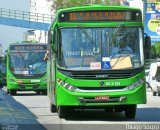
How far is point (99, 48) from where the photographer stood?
17312 millimetres

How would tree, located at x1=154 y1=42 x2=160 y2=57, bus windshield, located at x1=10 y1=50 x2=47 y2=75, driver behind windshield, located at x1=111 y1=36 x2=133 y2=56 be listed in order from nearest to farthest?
1. driver behind windshield, located at x1=111 y1=36 x2=133 y2=56
2. bus windshield, located at x1=10 y1=50 x2=47 y2=75
3. tree, located at x1=154 y1=42 x2=160 y2=57

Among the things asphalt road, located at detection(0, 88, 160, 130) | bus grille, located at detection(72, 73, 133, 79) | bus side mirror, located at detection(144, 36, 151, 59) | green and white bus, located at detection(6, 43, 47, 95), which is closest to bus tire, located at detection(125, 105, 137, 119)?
→ asphalt road, located at detection(0, 88, 160, 130)

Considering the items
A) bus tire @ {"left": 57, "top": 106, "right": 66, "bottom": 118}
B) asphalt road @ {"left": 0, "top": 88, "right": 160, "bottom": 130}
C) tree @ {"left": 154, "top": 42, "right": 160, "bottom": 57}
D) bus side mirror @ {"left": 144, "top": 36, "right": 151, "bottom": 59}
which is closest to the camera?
asphalt road @ {"left": 0, "top": 88, "right": 160, "bottom": 130}

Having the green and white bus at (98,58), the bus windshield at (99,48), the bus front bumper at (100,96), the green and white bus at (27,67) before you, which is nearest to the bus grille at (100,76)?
the green and white bus at (98,58)

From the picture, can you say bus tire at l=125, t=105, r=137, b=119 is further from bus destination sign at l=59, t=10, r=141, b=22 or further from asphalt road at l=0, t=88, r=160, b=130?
bus destination sign at l=59, t=10, r=141, b=22

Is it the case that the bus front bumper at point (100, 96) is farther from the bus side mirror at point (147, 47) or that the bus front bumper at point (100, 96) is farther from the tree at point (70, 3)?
the tree at point (70, 3)

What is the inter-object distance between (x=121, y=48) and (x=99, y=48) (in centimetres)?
61

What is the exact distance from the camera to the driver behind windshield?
1738 cm

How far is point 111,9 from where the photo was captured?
17.7 m

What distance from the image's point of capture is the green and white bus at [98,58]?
16984 mm

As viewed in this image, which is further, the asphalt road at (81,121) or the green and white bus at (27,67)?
the green and white bus at (27,67)

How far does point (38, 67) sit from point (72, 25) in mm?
17337

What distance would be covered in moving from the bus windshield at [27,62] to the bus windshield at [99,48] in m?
17.1

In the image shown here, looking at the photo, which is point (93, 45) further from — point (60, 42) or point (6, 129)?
point (6, 129)
